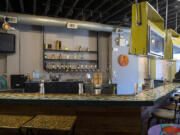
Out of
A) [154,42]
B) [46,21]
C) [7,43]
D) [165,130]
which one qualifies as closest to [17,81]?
[7,43]

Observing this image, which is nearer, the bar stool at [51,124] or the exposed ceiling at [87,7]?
the bar stool at [51,124]

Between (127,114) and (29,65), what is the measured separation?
4.71 m

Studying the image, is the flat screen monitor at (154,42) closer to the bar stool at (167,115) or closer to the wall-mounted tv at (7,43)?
the bar stool at (167,115)

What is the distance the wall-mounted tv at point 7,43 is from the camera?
4.82 m

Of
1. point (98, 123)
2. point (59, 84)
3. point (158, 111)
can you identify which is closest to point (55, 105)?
point (98, 123)

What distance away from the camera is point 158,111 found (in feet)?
7.73

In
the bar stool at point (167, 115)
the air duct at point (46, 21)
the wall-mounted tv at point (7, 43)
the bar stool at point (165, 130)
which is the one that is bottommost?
the bar stool at point (167, 115)

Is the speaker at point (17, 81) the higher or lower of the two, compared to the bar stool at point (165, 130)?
higher

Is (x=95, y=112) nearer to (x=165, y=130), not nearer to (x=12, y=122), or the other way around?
(x=165, y=130)

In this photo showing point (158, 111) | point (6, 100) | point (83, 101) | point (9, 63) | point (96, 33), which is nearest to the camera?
point (83, 101)

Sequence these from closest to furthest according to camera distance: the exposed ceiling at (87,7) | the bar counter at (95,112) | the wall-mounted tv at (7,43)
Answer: the bar counter at (95,112), the exposed ceiling at (87,7), the wall-mounted tv at (7,43)

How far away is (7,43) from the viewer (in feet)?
16.1

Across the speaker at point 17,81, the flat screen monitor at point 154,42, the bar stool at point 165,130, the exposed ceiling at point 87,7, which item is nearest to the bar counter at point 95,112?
the bar stool at point 165,130

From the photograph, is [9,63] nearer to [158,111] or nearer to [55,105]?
[55,105]
